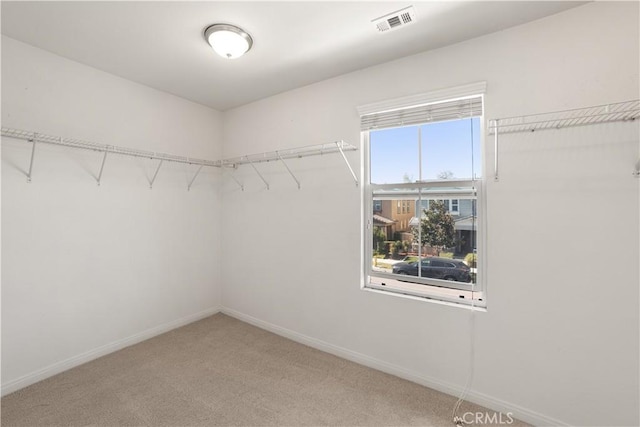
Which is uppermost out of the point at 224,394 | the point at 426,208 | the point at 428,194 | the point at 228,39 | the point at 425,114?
the point at 228,39

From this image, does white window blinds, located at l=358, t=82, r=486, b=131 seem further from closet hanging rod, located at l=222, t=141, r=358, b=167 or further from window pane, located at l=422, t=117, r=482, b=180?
closet hanging rod, located at l=222, t=141, r=358, b=167

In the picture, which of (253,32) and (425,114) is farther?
(425,114)

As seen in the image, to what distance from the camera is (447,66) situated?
2.08 metres

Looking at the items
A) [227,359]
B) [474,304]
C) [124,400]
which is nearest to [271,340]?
[227,359]

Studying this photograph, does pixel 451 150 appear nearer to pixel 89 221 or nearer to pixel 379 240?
pixel 379 240

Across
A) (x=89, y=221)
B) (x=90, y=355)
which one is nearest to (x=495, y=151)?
(x=89, y=221)

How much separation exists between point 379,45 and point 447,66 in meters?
0.52

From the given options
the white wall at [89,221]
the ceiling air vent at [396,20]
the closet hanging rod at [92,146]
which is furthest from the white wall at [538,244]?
the white wall at [89,221]

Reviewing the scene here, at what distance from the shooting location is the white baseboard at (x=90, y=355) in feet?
6.74

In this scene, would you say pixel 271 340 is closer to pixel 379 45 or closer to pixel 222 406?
pixel 222 406

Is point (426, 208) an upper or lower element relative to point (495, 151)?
lower

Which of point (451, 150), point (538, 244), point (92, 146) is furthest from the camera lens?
point (92, 146)

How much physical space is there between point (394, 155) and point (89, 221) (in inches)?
105

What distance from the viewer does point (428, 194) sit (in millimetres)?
2219
